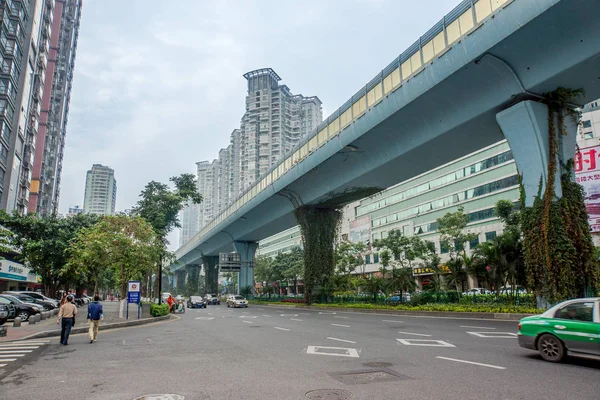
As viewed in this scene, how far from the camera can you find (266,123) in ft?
429

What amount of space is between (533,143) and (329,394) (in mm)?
16805

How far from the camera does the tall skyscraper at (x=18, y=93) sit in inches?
1624

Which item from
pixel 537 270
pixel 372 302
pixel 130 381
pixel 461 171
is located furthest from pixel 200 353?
pixel 461 171

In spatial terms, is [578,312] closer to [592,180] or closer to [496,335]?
[496,335]

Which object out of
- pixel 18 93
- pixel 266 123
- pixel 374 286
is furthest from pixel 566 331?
pixel 266 123

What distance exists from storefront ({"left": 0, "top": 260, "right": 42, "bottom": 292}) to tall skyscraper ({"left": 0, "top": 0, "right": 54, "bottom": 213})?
5.80 metres

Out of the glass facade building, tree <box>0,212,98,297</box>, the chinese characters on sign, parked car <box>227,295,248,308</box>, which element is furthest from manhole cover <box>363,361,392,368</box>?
parked car <box>227,295,248,308</box>

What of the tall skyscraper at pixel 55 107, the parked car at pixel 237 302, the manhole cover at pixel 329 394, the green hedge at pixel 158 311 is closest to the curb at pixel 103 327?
the green hedge at pixel 158 311

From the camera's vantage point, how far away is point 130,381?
7191 millimetres

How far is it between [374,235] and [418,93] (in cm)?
5162

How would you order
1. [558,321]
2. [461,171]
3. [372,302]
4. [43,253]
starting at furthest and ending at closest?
[461,171]
[43,253]
[372,302]
[558,321]

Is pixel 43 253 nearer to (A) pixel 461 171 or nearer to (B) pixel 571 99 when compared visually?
(B) pixel 571 99

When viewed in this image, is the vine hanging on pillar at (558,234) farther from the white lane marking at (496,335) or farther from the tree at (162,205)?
the tree at (162,205)

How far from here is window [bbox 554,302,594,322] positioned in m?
7.82
